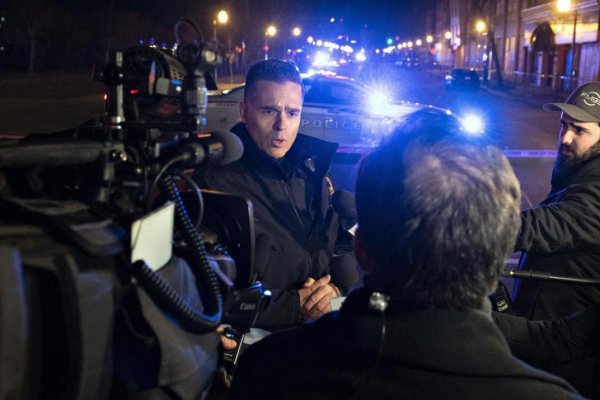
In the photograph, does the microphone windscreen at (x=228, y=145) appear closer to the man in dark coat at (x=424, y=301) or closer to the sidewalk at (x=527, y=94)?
the man in dark coat at (x=424, y=301)

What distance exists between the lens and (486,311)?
1.26 metres

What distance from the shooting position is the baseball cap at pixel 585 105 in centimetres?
299

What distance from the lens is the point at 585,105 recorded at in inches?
120

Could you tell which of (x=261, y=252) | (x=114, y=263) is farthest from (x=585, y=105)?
(x=114, y=263)

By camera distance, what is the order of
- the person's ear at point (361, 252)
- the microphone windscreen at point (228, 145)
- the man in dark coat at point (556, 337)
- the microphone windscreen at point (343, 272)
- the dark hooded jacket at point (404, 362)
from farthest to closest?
the microphone windscreen at point (343, 272) < the man in dark coat at point (556, 337) < the microphone windscreen at point (228, 145) < the person's ear at point (361, 252) < the dark hooded jacket at point (404, 362)

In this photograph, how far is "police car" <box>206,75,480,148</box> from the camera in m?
10.5

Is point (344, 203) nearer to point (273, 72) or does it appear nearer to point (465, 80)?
point (273, 72)

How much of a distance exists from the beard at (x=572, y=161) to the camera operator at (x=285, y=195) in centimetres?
113

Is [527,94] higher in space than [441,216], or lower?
lower

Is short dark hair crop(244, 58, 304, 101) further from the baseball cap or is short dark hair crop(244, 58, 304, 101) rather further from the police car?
the police car

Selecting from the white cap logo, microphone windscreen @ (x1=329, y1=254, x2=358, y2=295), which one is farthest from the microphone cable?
the white cap logo

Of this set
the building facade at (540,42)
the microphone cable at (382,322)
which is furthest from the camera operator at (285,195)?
the building facade at (540,42)

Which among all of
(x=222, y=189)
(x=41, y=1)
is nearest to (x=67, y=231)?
(x=222, y=189)

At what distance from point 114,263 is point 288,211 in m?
1.44
